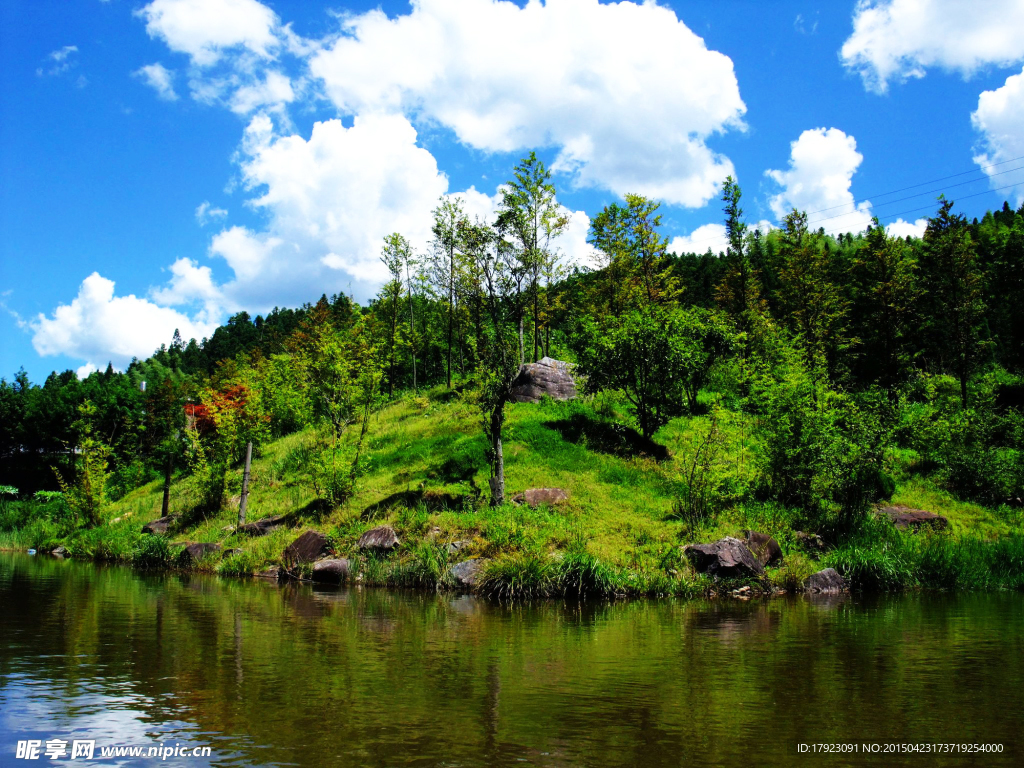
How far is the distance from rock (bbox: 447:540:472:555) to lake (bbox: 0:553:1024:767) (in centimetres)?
513

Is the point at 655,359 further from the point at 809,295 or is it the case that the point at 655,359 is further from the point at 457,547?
the point at 809,295

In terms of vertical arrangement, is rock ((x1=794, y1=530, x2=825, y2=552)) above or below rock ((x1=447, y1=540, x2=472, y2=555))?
below

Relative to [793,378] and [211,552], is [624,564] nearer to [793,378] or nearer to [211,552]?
[793,378]

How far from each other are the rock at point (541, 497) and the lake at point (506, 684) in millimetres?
8400

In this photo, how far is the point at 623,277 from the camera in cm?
4394

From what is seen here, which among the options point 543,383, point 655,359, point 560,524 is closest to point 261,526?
point 560,524

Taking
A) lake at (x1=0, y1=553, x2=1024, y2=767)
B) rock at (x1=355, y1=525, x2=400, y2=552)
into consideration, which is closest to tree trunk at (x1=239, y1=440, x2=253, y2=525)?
rock at (x1=355, y1=525, x2=400, y2=552)

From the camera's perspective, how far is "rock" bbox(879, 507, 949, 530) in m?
25.0

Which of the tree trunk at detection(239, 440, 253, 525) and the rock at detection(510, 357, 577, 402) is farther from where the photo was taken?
the rock at detection(510, 357, 577, 402)

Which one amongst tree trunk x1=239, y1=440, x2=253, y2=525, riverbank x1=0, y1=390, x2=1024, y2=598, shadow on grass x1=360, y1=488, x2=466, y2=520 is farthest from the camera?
tree trunk x1=239, y1=440, x2=253, y2=525

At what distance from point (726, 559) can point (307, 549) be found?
14.5 m

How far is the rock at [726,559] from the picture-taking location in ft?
63.7

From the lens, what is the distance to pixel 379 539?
2248cm

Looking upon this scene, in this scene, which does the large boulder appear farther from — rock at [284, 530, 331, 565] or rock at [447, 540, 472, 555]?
rock at [284, 530, 331, 565]
